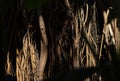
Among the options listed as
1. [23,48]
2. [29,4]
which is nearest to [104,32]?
[23,48]

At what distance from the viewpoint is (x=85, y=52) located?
7.04 feet

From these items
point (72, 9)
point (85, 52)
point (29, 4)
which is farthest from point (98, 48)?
point (29, 4)

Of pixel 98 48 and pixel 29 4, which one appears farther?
pixel 98 48

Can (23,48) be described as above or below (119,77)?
above

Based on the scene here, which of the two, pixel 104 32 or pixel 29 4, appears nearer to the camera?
pixel 29 4

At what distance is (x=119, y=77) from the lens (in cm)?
26

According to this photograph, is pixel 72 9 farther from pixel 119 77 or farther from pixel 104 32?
pixel 119 77

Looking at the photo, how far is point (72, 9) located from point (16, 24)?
40 centimetres

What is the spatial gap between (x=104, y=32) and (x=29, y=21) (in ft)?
1.61

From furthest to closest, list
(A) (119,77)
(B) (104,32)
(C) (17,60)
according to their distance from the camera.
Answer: (C) (17,60) < (B) (104,32) < (A) (119,77)

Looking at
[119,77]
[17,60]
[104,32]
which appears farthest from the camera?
[17,60]

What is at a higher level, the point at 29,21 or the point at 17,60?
the point at 29,21

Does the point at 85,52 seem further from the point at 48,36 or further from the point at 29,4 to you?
the point at 29,4

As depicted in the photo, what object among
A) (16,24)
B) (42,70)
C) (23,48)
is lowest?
(42,70)
